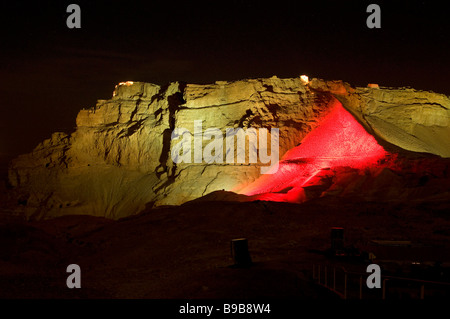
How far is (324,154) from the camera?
31.3m

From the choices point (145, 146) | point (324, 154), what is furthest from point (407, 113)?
point (145, 146)

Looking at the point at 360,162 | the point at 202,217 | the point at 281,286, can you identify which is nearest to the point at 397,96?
the point at 360,162

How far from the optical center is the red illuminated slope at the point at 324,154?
2859cm

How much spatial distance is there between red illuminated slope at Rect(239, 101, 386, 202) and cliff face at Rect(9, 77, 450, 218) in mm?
1214

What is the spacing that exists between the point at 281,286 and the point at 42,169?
36274mm

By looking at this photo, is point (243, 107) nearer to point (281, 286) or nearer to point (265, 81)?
point (265, 81)

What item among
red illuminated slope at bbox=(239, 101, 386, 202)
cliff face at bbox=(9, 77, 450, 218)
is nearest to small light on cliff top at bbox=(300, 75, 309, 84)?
cliff face at bbox=(9, 77, 450, 218)

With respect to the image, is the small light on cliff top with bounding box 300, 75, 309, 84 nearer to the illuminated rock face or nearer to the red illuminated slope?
the illuminated rock face

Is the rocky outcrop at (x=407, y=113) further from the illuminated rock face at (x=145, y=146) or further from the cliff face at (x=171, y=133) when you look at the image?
the illuminated rock face at (x=145, y=146)

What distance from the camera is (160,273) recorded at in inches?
521

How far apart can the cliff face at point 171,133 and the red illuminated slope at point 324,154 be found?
121cm

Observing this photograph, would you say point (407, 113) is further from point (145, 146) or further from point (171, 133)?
point (145, 146)

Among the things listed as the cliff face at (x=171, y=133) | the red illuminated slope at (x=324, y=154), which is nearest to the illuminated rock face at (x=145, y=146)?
the cliff face at (x=171, y=133)

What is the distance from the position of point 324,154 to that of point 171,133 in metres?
15.7
